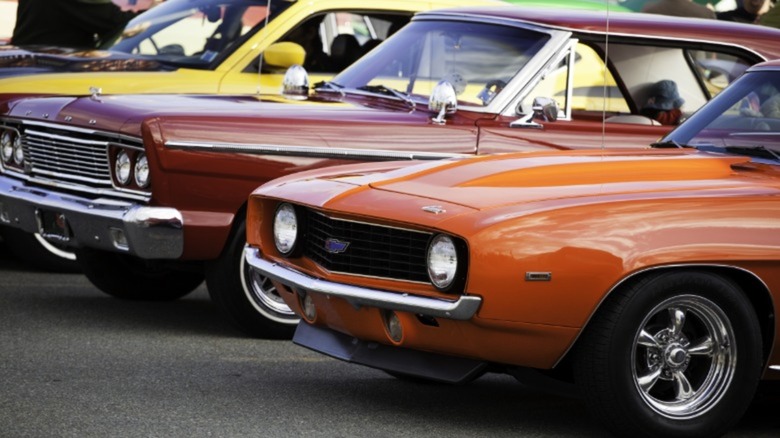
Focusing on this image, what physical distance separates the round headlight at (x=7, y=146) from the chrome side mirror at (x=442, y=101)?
7.63 feet

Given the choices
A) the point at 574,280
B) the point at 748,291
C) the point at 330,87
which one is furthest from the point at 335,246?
the point at 330,87

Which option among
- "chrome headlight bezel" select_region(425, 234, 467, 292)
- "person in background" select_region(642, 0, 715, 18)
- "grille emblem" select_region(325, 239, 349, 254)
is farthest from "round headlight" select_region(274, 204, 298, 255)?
"person in background" select_region(642, 0, 715, 18)

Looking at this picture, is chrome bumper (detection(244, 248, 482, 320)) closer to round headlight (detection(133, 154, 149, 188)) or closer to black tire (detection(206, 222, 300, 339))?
black tire (detection(206, 222, 300, 339))

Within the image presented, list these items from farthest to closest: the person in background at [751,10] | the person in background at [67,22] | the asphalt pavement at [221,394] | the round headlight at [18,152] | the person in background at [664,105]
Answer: the person in background at [751,10]
the person in background at [67,22]
the round headlight at [18,152]
the person in background at [664,105]
the asphalt pavement at [221,394]

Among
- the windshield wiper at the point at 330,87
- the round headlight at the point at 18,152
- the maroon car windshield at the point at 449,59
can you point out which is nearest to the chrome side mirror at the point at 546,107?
the maroon car windshield at the point at 449,59

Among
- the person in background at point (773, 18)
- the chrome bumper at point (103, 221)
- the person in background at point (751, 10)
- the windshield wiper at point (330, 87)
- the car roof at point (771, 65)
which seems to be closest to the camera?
the car roof at point (771, 65)

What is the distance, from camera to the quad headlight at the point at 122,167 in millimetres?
7305

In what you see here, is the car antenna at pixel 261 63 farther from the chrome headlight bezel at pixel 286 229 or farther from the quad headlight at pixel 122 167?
the chrome headlight bezel at pixel 286 229

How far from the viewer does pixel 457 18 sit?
8258 millimetres

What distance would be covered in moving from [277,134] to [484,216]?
7.93 ft

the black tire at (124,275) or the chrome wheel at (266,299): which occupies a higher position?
the chrome wheel at (266,299)

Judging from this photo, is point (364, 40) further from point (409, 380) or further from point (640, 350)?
point (640, 350)

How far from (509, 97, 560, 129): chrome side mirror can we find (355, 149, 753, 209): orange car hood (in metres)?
1.48

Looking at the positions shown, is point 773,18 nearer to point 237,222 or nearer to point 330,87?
point 330,87
